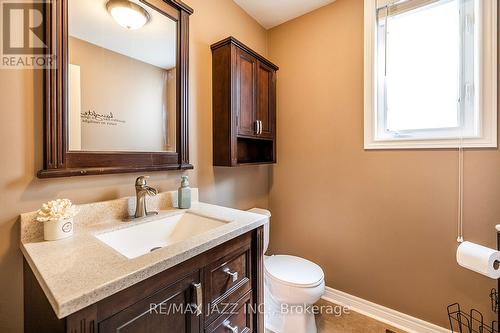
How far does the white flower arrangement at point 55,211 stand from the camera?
2.50 feet

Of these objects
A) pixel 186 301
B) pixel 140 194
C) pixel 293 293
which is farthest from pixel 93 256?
pixel 293 293

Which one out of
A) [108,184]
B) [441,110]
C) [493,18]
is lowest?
[108,184]

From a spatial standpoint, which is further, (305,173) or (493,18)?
(305,173)

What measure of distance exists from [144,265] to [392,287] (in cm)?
168

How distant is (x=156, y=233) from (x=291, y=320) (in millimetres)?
1015

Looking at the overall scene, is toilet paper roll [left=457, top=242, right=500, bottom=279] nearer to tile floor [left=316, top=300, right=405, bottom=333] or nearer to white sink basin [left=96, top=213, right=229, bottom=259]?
tile floor [left=316, top=300, right=405, bottom=333]

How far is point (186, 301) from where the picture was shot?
0.73m

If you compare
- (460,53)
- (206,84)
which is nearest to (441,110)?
(460,53)

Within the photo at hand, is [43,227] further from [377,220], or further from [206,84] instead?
[377,220]

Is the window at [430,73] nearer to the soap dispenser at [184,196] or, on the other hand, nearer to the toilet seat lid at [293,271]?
the toilet seat lid at [293,271]

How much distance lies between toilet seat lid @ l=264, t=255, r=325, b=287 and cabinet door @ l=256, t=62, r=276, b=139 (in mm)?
958

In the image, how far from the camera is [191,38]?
4.60ft

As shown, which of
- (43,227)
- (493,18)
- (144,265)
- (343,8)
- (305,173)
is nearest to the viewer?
(144,265)

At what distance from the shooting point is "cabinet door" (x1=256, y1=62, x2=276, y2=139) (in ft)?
5.61
